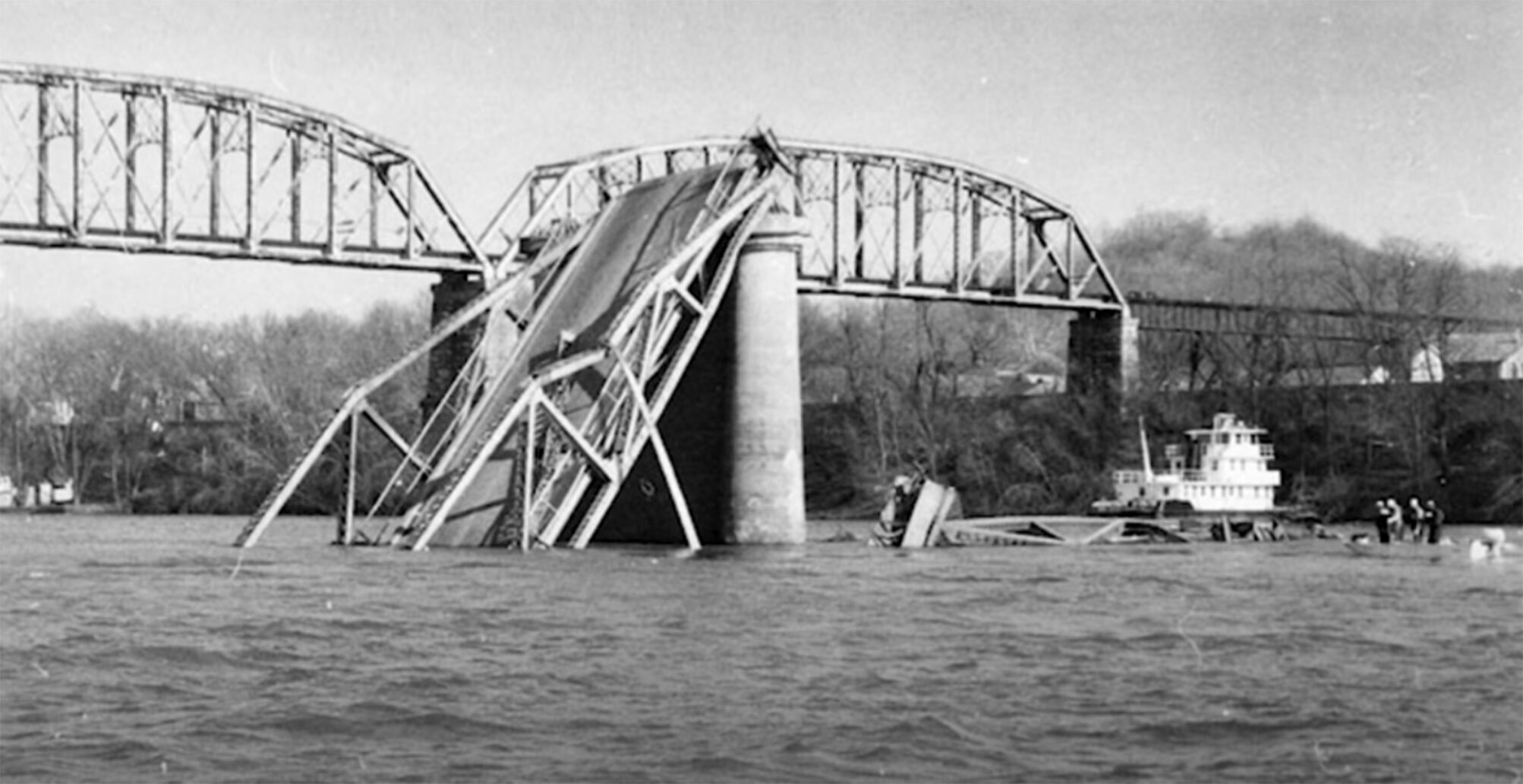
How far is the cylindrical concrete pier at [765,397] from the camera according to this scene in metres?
50.9

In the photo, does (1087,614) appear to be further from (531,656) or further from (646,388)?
(646,388)

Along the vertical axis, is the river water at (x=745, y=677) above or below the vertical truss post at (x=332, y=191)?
below

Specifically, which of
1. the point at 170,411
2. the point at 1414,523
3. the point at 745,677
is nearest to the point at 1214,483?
the point at 1414,523

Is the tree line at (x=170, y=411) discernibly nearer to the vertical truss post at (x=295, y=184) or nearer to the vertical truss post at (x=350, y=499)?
the vertical truss post at (x=295, y=184)

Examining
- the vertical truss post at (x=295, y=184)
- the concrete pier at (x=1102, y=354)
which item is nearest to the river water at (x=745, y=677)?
the vertical truss post at (x=295, y=184)

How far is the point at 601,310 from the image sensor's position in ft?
167

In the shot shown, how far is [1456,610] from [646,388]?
2369 centimetres

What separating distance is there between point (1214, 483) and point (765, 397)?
24063 millimetres

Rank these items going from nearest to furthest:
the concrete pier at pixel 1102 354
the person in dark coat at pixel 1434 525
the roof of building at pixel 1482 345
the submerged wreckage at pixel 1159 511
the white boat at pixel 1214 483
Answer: the submerged wreckage at pixel 1159 511 < the person in dark coat at pixel 1434 525 < the white boat at pixel 1214 483 < the concrete pier at pixel 1102 354 < the roof of building at pixel 1482 345

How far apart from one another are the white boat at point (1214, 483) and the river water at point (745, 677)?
2961cm

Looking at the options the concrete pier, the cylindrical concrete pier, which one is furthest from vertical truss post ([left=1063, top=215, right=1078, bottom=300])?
the cylindrical concrete pier

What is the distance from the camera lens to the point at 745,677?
21.8 metres

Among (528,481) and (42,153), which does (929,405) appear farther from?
(528,481)

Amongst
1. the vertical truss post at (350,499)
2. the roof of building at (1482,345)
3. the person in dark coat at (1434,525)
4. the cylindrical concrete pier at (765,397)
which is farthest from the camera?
the roof of building at (1482,345)
